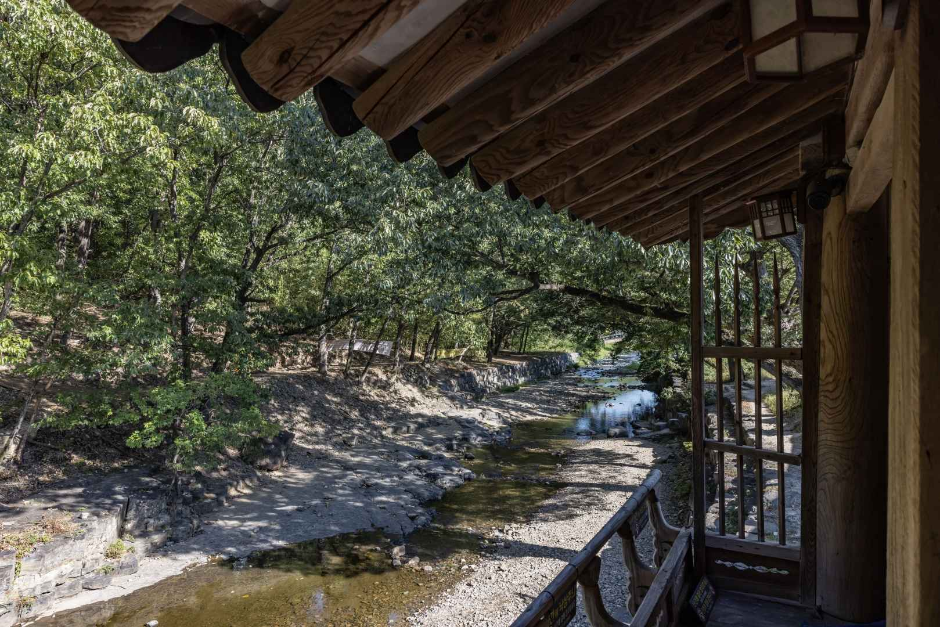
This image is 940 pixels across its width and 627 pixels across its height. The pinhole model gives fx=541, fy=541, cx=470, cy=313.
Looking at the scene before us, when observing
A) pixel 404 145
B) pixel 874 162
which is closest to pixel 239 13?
pixel 404 145

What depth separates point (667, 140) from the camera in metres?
2.59

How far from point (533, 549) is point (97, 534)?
20.5 feet

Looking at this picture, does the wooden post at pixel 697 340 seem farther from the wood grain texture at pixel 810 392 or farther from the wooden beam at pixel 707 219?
the wood grain texture at pixel 810 392

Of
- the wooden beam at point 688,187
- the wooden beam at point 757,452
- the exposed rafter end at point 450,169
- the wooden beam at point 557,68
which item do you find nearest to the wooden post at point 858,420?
the wooden beam at point 757,452

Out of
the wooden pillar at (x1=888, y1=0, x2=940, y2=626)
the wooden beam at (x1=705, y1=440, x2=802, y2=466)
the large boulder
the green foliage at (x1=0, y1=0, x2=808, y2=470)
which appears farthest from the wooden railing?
the large boulder

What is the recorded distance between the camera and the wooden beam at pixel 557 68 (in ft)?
5.22

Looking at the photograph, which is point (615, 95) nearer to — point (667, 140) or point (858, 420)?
point (667, 140)

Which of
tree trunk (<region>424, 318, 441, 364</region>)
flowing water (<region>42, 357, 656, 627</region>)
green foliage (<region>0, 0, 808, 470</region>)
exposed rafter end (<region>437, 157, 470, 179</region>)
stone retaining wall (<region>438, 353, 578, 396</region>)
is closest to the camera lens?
exposed rafter end (<region>437, 157, 470, 179</region>)

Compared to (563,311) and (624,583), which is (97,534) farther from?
(563,311)

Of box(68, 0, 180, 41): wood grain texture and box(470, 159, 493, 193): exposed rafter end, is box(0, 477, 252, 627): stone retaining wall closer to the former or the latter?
box(470, 159, 493, 193): exposed rafter end

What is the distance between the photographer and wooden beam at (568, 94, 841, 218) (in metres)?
2.77

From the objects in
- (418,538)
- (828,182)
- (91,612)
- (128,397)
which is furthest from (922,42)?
(128,397)

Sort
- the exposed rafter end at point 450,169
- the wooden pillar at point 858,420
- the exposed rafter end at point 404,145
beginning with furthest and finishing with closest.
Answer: the wooden pillar at point 858,420 → the exposed rafter end at point 450,169 → the exposed rafter end at point 404,145

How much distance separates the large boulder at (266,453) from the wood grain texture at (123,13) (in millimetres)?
11595
